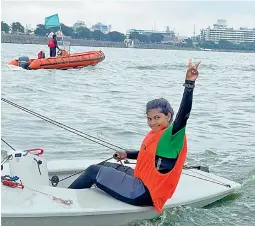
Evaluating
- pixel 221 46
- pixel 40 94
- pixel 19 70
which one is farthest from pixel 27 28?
pixel 40 94

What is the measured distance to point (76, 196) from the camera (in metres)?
4.94

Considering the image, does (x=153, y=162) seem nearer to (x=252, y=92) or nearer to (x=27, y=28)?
(x=252, y=92)

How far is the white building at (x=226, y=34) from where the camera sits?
441 feet

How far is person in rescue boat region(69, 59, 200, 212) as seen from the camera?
4415 millimetres

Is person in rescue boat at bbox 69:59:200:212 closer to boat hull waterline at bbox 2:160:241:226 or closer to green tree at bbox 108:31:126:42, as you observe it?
boat hull waterline at bbox 2:160:241:226

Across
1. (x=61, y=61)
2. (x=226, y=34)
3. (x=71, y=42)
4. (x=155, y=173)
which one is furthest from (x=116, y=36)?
(x=155, y=173)

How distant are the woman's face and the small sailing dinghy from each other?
0.79 metres

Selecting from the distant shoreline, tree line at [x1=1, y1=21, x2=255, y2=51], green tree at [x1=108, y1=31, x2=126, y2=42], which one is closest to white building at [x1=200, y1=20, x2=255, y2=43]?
tree line at [x1=1, y1=21, x2=255, y2=51]

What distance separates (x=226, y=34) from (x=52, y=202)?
142 metres

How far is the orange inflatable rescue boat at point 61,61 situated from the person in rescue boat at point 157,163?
63.2ft

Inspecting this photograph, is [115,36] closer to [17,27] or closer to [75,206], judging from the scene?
[17,27]

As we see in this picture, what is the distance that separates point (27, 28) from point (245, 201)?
109 m

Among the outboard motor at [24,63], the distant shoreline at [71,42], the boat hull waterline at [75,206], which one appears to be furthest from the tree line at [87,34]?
the boat hull waterline at [75,206]

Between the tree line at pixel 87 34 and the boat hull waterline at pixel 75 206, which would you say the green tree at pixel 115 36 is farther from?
the boat hull waterline at pixel 75 206
